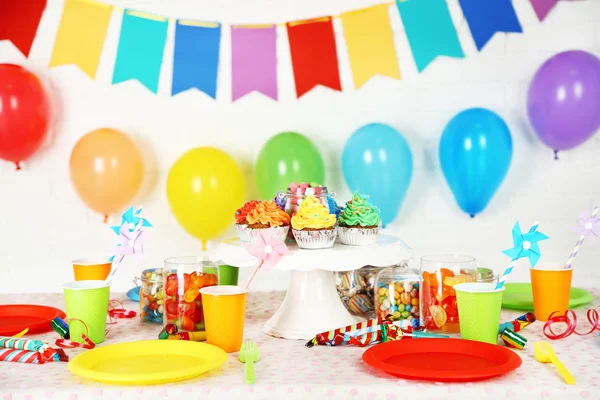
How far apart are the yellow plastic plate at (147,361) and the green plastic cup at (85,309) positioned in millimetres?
106

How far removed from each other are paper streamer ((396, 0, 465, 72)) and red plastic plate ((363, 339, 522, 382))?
133 cm

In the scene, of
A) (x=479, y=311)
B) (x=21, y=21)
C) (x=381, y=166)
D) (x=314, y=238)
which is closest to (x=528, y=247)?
(x=479, y=311)

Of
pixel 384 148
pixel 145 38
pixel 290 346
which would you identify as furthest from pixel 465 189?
pixel 145 38

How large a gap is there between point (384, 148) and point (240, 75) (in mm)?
589

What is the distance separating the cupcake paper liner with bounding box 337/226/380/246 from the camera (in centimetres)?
154

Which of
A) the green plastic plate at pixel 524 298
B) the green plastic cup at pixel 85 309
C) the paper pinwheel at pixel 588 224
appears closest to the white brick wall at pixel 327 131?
the green plastic plate at pixel 524 298

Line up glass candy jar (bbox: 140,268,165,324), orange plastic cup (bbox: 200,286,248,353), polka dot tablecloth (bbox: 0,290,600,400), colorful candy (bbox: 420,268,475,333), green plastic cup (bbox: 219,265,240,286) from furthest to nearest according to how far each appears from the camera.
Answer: green plastic cup (bbox: 219,265,240,286), glass candy jar (bbox: 140,268,165,324), colorful candy (bbox: 420,268,475,333), orange plastic cup (bbox: 200,286,248,353), polka dot tablecloth (bbox: 0,290,600,400)

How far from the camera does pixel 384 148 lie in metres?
2.19

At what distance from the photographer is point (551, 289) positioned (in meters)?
1.60

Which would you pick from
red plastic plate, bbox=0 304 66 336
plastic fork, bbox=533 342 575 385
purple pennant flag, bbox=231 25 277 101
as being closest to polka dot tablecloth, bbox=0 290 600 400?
plastic fork, bbox=533 342 575 385

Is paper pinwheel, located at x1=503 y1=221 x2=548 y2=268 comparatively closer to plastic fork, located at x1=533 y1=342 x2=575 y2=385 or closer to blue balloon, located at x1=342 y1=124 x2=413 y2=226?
plastic fork, located at x1=533 y1=342 x2=575 y2=385

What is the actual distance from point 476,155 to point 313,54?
2.18 ft

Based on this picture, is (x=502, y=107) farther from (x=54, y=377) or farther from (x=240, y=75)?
(x=54, y=377)

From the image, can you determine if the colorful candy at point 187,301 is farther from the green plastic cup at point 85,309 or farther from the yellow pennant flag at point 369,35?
the yellow pennant flag at point 369,35
